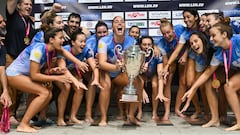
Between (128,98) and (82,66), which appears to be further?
(82,66)

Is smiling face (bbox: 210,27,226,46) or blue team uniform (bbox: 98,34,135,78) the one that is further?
blue team uniform (bbox: 98,34,135,78)

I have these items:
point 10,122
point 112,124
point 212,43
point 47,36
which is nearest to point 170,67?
point 212,43

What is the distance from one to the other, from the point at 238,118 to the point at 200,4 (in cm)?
199

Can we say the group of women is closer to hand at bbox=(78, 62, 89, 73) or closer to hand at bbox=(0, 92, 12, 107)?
hand at bbox=(78, 62, 89, 73)

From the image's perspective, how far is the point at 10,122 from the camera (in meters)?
4.94

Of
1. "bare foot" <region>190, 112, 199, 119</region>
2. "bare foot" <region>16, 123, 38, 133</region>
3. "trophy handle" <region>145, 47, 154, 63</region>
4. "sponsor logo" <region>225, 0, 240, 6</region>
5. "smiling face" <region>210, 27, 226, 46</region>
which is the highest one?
"sponsor logo" <region>225, 0, 240, 6</region>

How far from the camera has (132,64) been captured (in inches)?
180

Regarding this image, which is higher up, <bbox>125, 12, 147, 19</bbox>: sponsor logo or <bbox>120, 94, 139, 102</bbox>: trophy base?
<bbox>125, 12, 147, 19</bbox>: sponsor logo

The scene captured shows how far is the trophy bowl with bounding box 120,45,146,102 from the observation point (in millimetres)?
4566

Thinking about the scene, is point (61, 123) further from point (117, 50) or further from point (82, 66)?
point (117, 50)

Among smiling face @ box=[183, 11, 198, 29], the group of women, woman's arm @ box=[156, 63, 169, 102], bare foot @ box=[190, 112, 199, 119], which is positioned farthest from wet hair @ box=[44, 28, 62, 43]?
bare foot @ box=[190, 112, 199, 119]

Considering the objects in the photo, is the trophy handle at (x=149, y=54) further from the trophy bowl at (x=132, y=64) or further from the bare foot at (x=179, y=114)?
the bare foot at (x=179, y=114)

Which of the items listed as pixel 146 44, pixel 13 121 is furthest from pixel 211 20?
pixel 13 121

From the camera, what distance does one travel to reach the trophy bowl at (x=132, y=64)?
4.57 m
